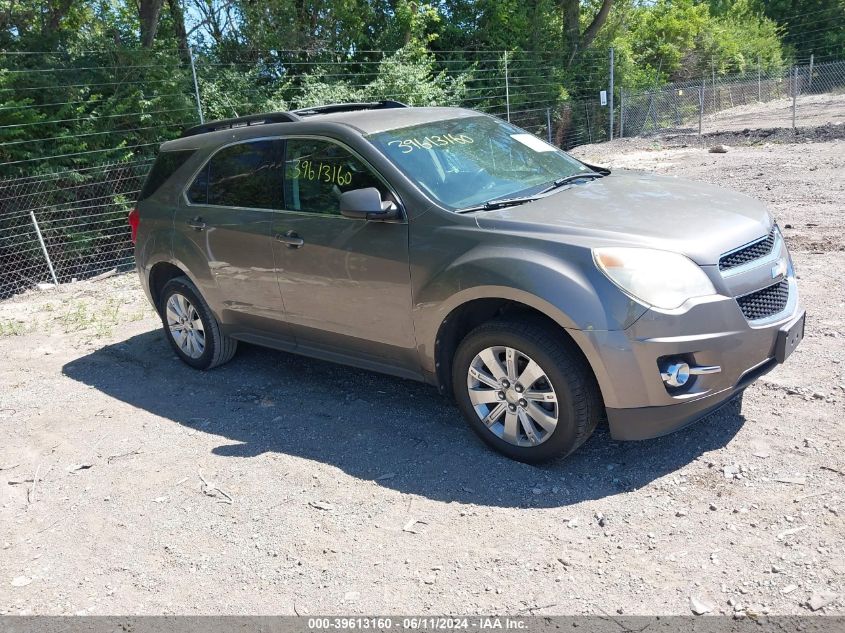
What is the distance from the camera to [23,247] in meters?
9.79

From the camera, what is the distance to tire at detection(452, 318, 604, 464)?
363 centimetres

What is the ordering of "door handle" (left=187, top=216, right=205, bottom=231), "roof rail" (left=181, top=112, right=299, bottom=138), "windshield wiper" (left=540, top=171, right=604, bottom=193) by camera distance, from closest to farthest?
"windshield wiper" (left=540, top=171, right=604, bottom=193), "roof rail" (left=181, top=112, right=299, bottom=138), "door handle" (left=187, top=216, right=205, bottom=231)

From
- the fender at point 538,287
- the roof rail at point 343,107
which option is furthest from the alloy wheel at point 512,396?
the roof rail at point 343,107

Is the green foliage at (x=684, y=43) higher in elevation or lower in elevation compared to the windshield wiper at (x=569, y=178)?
higher

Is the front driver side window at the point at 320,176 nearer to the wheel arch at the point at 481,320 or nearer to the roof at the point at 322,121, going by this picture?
the roof at the point at 322,121

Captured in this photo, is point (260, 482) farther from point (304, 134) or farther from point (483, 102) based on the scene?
point (483, 102)

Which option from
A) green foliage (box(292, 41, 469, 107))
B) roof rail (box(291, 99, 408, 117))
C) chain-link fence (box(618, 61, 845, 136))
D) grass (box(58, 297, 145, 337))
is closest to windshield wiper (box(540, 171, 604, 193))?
roof rail (box(291, 99, 408, 117))

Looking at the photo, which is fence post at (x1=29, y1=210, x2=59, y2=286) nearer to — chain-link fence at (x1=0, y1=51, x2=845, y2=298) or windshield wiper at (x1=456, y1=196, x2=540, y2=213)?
chain-link fence at (x1=0, y1=51, x2=845, y2=298)

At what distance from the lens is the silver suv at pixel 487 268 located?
3.50m

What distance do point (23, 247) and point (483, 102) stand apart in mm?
12104

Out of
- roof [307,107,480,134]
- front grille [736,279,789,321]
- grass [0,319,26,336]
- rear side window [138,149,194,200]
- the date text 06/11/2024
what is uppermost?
roof [307,107,480,134]

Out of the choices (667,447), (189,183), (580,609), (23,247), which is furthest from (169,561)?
(23,247)

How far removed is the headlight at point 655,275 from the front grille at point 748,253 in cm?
20

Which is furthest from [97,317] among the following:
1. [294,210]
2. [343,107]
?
[294,210]
